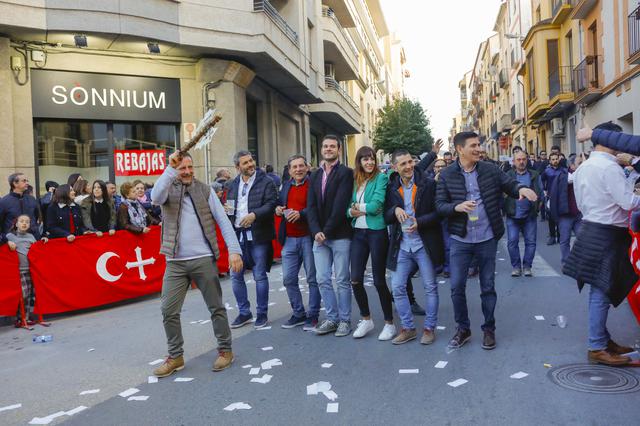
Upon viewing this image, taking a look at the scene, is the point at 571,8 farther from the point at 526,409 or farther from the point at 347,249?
the point at 526,409

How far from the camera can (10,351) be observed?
6.17 metres

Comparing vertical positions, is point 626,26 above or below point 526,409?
above

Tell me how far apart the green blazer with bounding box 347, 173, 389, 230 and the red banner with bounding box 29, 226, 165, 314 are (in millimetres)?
4368

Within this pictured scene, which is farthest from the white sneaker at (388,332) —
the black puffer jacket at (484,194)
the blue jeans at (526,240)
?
the blue jeans at (526,240)

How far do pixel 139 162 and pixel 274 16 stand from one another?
19.2 feet

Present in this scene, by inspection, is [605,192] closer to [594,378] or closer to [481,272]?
[481,272]

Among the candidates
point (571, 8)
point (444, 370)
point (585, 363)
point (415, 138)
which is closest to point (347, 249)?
point (444, 370)

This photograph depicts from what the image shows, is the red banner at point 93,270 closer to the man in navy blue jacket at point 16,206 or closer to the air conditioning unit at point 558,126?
the man in navy blue jacket at point 16,206

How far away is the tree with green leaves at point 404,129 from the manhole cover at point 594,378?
1214 inches

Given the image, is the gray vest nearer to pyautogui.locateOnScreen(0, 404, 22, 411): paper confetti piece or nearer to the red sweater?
the red sweater

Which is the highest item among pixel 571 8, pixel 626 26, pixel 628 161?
pixel 571 8

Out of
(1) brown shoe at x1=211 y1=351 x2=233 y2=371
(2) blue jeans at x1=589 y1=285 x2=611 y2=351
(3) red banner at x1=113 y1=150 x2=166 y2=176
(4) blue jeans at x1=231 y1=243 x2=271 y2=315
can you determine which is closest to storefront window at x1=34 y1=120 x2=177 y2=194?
(3) red banner at x1=113 y1=150 x2=166 y2=176

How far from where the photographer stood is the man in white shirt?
14.7 feet

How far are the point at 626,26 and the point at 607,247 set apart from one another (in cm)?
1483
